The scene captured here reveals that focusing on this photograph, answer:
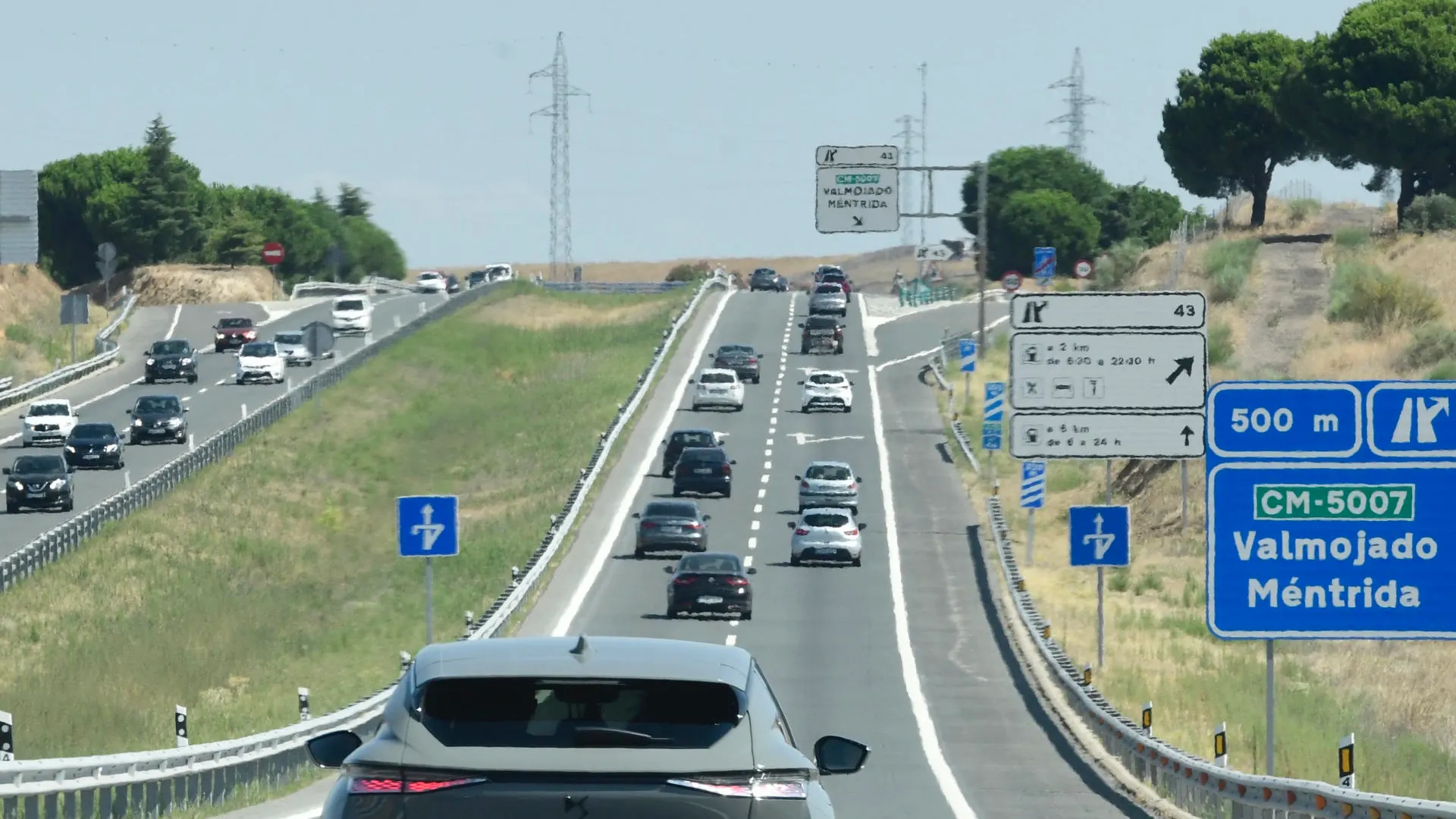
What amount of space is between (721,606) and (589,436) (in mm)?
33339

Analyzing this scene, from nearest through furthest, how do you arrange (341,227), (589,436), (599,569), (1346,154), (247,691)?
1. (247,691)
2. (599,569)
3. (589,436)
4. (1346,154)
5. (341,227)

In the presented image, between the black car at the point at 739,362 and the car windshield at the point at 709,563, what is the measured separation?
4269 cm

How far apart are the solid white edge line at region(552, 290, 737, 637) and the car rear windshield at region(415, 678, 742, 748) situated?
50.0 ft

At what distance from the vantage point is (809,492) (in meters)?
59.3

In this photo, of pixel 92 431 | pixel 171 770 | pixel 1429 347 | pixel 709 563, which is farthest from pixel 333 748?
pixel 1429 347

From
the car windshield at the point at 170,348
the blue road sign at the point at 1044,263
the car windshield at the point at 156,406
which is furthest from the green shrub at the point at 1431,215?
the car windshield at the point at 156,406

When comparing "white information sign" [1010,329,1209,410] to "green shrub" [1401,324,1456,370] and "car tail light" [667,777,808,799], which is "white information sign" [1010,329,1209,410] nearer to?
"car tail light" [667,777,808,799]

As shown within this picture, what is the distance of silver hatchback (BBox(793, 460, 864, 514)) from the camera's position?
59094 millimetres

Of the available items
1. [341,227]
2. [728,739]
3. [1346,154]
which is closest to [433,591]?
[728,739]

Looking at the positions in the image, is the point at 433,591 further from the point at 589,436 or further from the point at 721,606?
the point at 589,436

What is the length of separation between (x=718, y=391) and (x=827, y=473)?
19.4 m

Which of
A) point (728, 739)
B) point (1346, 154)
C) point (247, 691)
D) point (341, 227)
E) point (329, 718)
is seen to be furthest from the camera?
point (341, 227)

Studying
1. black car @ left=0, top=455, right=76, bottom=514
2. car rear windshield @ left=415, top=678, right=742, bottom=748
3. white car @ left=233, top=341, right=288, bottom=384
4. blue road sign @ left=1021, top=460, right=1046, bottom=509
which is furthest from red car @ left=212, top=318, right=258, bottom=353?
car rear windshield @ left=415, top=678, right=742, bottom=748

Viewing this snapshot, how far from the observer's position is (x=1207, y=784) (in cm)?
2062
